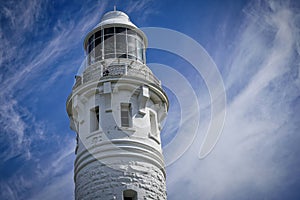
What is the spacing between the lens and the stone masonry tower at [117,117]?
23.0 metres

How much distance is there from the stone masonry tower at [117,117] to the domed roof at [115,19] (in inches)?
2.3

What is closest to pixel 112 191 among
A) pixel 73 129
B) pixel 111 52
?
pixel 73 129

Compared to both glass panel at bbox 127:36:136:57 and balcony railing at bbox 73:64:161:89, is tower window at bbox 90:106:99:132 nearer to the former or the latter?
balcony railing at bbox 73:64:161:89

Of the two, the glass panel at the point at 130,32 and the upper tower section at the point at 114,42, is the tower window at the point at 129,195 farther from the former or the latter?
the glass panel at the point at 130,32

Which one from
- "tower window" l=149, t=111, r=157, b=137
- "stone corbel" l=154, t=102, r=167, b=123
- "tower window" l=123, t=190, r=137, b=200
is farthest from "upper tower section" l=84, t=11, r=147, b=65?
"tower window" l=123, t=190, r=137, b=200

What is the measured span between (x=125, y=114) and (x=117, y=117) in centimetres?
69

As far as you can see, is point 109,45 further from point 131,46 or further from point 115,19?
point 115,19

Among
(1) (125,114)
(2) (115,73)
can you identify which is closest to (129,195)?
(1) (125,114)

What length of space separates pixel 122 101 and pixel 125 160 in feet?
11.1

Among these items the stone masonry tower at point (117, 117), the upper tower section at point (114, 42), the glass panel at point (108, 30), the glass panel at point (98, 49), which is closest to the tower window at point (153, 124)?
the stone masonry tower at point (117, 117)

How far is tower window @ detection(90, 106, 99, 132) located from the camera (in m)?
25.0

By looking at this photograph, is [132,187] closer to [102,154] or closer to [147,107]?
[102,154]

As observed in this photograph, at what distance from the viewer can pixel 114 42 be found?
28.0 metres

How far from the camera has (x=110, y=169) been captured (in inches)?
910
